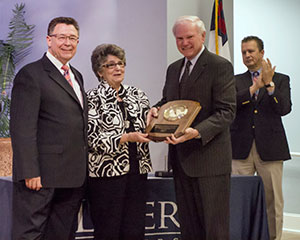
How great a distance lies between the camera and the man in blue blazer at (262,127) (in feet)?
11.4

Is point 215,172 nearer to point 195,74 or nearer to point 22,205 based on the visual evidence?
point 195,74

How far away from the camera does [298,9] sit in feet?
18.6

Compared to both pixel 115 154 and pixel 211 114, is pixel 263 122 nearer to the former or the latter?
pixel 211 114

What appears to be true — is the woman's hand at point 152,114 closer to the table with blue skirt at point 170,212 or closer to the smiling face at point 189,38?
the smiling face at point 189,38

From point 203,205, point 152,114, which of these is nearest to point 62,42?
point 152,114

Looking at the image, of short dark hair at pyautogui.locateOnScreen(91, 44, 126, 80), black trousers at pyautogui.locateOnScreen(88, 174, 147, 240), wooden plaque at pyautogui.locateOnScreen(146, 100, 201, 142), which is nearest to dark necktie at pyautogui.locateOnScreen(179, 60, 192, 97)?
wooden plaque at pyautogui.locateOnScreen(146, 100, 201, 142)

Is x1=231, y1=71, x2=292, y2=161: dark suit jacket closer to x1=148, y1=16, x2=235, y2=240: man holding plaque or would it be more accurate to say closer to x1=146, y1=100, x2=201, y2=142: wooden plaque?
x1=148, y1=16, x2=235, y2=240: man holding plaque

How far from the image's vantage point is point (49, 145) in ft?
7.65

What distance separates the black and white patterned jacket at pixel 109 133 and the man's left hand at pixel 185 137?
1.16ft

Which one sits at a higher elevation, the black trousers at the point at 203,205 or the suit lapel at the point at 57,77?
the suit lapel at the point at 57,77

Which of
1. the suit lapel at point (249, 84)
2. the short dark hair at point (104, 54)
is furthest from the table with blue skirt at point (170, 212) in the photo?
the short dark hair at point (104, 54)

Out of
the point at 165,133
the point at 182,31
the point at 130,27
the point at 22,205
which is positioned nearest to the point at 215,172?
the point at 165,133

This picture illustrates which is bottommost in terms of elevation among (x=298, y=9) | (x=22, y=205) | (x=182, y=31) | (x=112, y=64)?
(x=22, y=205)

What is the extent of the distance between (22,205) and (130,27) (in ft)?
8.99
